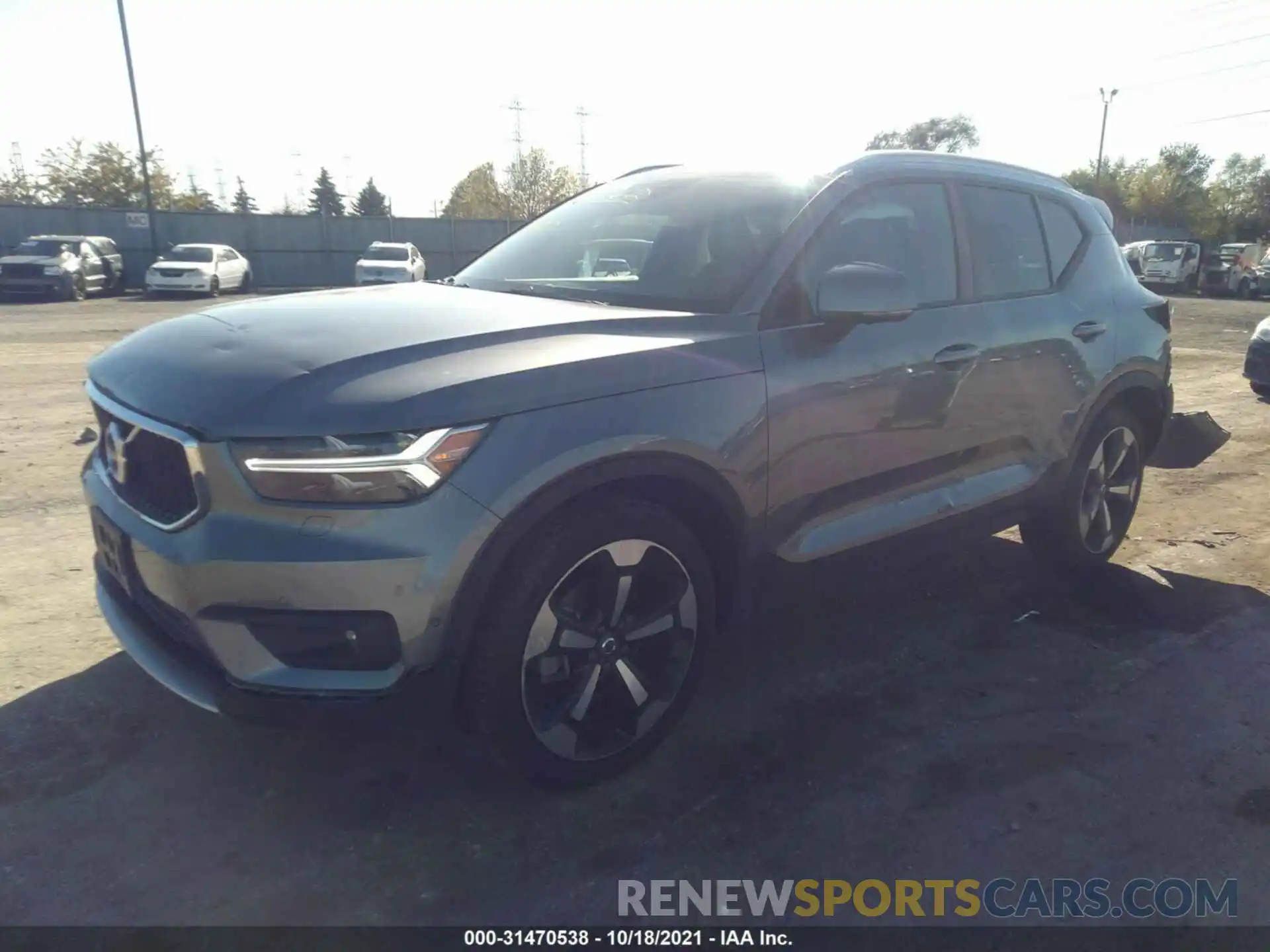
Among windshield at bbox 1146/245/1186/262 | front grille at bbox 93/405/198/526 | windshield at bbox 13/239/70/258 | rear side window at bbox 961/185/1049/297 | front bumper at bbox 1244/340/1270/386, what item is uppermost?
windshield at bbox 13/239/70/258

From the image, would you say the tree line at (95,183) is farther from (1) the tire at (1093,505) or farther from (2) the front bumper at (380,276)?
(1) the tire at (1093,505)

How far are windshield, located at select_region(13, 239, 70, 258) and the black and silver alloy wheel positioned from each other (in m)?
26.4

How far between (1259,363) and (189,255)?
82.4 feet

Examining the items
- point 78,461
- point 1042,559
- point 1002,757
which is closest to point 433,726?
point 1002,757

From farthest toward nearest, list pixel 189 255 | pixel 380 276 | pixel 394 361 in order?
1. pixel 189 255
2. pixel 380 276
3. pixel 394 361

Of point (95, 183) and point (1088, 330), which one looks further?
point (95, 183)

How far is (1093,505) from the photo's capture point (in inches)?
181

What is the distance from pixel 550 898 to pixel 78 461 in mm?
5323

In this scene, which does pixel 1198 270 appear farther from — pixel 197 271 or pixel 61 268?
pixel 61 268

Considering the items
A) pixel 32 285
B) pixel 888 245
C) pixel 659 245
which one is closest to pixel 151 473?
pixel 659 245

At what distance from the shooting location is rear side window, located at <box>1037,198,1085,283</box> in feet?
14.1

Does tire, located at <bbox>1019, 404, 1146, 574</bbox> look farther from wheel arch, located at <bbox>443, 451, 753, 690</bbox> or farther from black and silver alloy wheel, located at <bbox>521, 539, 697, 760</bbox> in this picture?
black and silver alloy wheel, located at <bbox>521, 539, 697, 760</bbox>

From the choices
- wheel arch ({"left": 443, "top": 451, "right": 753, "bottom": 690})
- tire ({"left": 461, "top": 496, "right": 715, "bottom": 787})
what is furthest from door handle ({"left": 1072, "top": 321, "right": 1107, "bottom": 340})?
tire ({"left": 461, "top": 496, "right": 715, "bottom": 787})

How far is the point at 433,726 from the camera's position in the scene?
2.45 m
